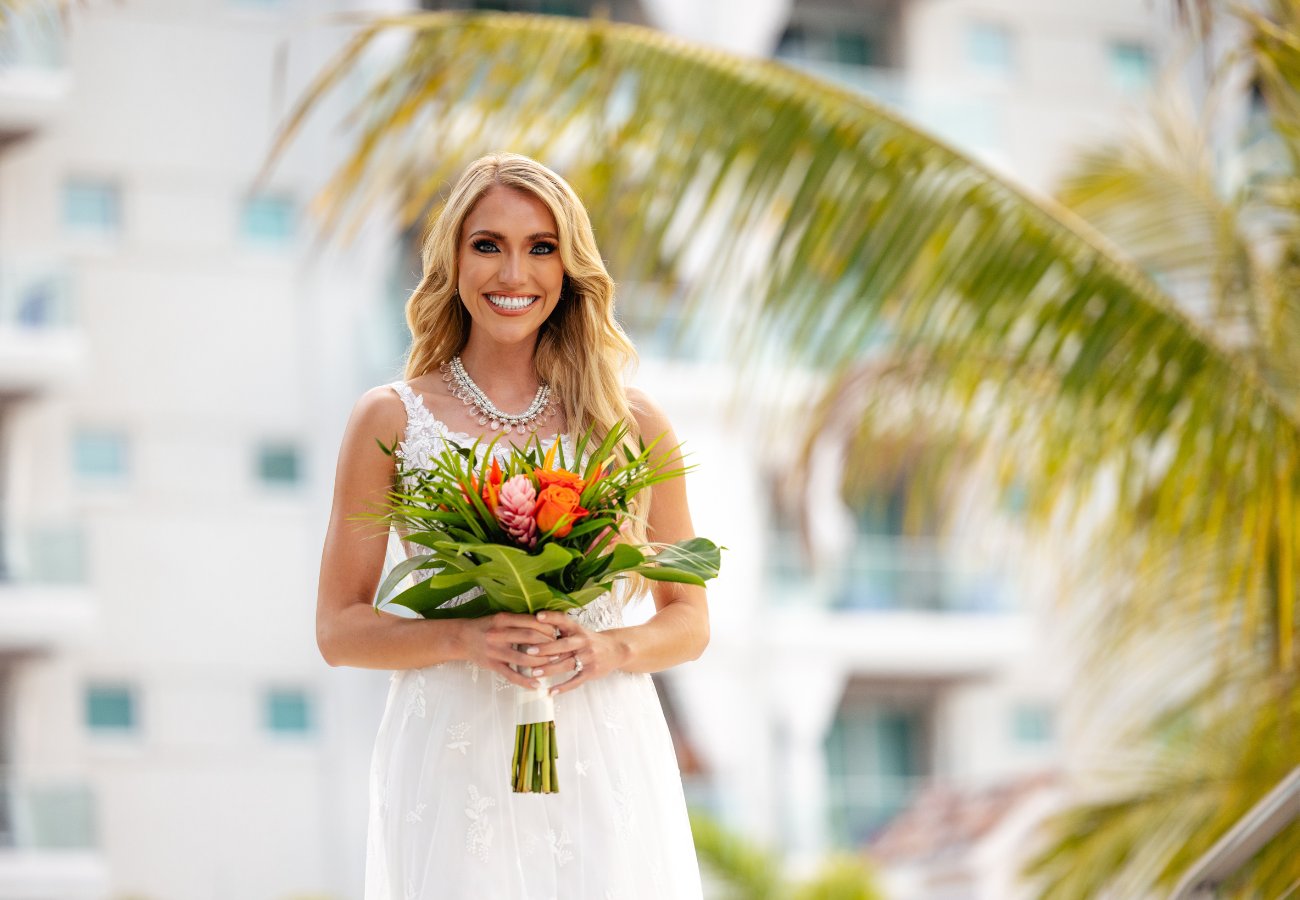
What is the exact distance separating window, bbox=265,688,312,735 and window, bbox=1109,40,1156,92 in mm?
13348

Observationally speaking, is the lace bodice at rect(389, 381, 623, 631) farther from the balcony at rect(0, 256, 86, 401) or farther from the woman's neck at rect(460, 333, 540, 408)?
the balcony at rect(0, 256, 86, 401)

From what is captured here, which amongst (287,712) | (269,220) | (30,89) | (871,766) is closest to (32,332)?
(30,89)

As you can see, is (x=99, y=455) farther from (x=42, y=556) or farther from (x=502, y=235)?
(x=502, y=235)

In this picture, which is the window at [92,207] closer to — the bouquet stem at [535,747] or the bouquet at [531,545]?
the bouquet at [531,545]

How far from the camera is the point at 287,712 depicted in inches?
816

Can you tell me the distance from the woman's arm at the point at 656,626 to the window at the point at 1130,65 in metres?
23.5

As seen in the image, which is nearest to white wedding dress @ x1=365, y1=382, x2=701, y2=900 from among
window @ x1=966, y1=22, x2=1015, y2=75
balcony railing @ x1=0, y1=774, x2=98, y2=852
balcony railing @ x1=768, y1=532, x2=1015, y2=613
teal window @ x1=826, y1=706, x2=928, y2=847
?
balcony railing @ x1=0, y1=774, x2=98, y2=852

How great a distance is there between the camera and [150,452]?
818 inches

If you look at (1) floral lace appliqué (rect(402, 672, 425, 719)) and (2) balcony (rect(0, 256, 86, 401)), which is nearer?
(1) floral lace appliqué (rect(402, 672, 425, 719))

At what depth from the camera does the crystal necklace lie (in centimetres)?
333

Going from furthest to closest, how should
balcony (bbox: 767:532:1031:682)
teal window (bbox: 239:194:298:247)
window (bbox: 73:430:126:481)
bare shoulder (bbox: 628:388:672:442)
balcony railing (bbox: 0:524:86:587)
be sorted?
balcony (bbox: 767:532:1031:682) → teal window (bbox: 239:194:298:247) → window (bbox: 73:430:126:481) → balcony railing (bbox: 0:524:86:587) → bare shoulder (bbox: 628:388:672:442)

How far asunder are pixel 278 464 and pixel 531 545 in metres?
18.7

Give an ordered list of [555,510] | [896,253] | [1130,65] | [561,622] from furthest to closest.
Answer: [1130,65], [896,253], [561,622], [555,510]

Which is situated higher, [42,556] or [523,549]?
[42,556]
